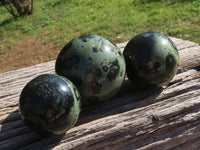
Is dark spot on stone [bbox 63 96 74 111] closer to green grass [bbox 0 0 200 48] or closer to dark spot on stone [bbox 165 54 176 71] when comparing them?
dark spot on stone [bbox 165 54 176 71]

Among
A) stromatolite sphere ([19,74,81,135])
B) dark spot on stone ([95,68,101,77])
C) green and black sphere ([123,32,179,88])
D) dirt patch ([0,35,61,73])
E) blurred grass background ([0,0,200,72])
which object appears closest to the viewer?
stromatolite sphere ([19,74,81,135])

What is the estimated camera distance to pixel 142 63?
2.58 m

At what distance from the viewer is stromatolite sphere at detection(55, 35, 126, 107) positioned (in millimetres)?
2344

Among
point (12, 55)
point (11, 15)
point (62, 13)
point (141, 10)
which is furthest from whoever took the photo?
point (11, 15)

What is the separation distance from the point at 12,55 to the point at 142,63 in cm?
459

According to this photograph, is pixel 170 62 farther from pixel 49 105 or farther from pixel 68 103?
pixel 49 105

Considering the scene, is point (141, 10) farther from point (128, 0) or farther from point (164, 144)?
point (164, 144)

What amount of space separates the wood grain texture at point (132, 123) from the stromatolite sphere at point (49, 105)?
0.26 m

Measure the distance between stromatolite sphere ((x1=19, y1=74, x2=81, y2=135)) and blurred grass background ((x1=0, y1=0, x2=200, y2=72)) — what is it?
12.5 ft

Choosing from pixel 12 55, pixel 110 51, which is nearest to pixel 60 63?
pixel 110 51

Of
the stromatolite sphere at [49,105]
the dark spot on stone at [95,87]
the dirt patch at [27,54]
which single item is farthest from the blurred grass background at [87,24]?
the stromatolite sphere at [49,105]

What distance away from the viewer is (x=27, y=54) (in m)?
6.30

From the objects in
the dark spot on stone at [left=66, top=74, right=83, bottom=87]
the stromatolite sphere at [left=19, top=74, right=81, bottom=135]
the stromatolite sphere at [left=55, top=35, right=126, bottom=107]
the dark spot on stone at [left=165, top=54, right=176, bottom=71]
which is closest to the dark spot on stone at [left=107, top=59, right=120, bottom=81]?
the stromatolite sphere at [left=55, top=35, right=126, bottom=107]

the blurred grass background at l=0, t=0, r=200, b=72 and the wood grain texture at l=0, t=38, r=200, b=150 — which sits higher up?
the wood grain texture at l=0, t=38, r=200, b=150
